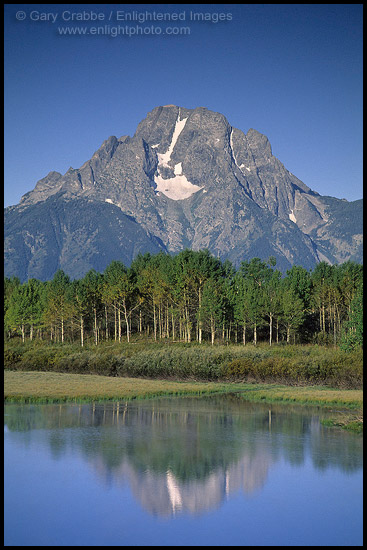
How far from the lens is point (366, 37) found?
16.8 meters

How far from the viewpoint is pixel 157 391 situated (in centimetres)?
4816

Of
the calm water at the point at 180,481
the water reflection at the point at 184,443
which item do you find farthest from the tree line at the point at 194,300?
the calm water at the point at 180,481

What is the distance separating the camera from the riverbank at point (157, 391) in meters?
42.1

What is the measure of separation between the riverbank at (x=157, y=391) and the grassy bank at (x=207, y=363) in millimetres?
1778

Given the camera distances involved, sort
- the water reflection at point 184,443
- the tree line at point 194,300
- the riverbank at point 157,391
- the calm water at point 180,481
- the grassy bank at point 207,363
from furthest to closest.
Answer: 1. the tree line at point 194,300
2. the grassy bank at point 207,363
3. the riverbank at point 157,391
4. the water reflection at point 184,443
5. the calm water at point 180,481

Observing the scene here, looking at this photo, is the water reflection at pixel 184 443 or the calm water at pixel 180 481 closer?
the calm water at pixel 180 481

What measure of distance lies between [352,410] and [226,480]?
18038 mm

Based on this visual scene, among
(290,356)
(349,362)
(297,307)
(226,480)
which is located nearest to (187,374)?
(290,356)

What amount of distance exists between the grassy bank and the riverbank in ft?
5.83

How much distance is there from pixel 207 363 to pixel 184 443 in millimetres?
28907

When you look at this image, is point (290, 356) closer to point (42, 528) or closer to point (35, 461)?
point (35, 461)

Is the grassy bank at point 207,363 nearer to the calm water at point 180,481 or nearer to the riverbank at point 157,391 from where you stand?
the riverbank at point 157,391

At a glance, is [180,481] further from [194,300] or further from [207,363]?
[194,300]

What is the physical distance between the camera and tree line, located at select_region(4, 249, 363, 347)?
271 feet
